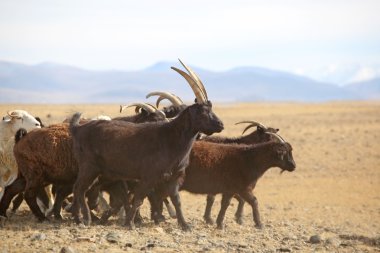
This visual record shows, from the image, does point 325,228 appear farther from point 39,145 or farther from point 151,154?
point 39,145

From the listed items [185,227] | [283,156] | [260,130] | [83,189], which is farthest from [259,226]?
[83,189]

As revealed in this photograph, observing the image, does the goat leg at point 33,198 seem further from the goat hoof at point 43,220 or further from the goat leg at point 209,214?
the goat leg at point 209,214

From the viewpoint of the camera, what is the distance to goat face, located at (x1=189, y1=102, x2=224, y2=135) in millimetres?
10969

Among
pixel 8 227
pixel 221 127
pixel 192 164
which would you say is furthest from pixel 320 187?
pixel 8 227

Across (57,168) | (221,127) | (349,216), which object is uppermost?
(221,127)

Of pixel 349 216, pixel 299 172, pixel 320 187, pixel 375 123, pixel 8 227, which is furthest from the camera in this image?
pixel 375 123

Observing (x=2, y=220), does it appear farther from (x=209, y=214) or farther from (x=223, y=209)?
(x=209, y=214)

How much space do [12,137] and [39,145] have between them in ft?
5.13

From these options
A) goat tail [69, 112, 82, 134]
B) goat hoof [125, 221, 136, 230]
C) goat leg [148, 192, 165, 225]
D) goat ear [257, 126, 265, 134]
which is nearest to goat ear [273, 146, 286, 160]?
goat ear [257, 126, 265, 134]

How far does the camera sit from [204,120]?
36.0 ft

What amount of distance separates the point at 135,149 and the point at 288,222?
466 centimetres

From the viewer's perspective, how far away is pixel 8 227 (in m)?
10.7

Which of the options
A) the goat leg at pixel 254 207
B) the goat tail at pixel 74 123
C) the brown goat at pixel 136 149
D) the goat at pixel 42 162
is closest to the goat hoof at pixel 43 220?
the goat at pixel 42 162

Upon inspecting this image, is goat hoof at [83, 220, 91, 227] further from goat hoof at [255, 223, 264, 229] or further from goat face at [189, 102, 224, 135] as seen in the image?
goat hoof at [255, 223, 264, 229]
